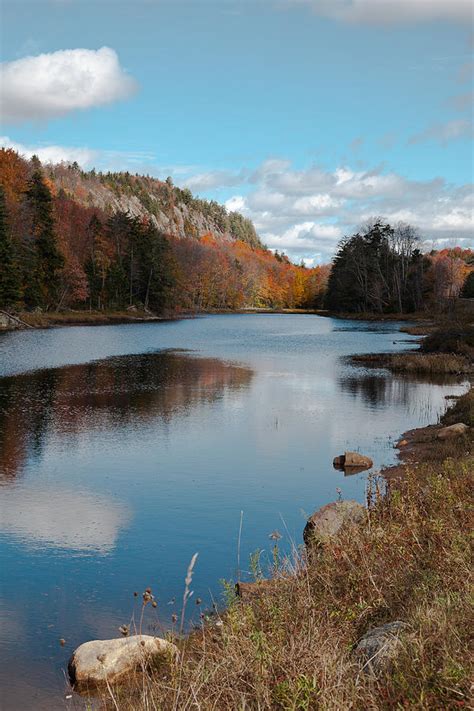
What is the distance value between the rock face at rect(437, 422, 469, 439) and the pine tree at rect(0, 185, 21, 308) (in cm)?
5426

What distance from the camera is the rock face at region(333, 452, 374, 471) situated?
717 inches

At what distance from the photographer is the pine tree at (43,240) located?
3093 inches

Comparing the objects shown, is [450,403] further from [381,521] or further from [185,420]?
[381,521]

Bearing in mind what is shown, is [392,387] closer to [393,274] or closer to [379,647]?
[379,647]

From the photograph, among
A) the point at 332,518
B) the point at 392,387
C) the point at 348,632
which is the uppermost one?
the point at 348,632

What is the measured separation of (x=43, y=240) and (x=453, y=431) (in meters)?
67.9

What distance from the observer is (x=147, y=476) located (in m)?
16.8

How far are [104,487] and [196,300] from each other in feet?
466

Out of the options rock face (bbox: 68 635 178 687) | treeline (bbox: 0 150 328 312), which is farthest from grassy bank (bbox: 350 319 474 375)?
treeline (bbox: 0 150 328 312)

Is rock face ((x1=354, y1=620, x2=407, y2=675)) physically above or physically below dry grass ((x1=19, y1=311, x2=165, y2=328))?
below

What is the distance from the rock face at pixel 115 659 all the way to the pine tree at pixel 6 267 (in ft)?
203

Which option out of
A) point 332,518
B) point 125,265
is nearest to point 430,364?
point 332,518

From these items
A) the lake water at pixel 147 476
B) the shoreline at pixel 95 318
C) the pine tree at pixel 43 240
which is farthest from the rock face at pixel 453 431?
the pine tree at pixel 43 240

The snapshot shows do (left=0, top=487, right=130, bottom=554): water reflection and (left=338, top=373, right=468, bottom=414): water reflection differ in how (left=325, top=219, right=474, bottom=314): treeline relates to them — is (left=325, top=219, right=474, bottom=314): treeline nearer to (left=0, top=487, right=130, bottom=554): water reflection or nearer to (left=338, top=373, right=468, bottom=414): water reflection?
(left=338, top=373, right=468, bottom=414): water reflection
